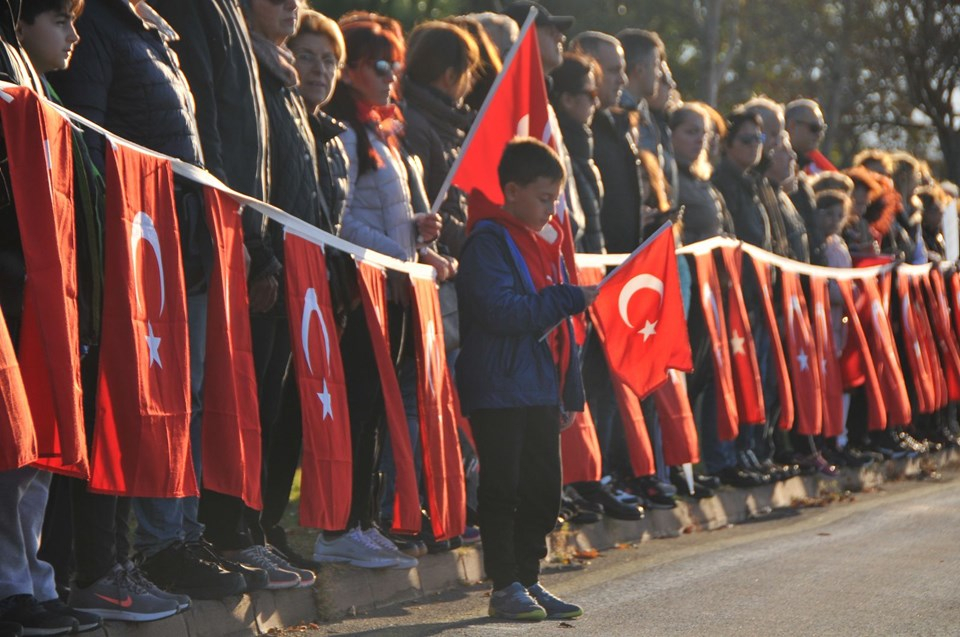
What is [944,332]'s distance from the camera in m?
16.0

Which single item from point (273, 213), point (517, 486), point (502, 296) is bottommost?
point (517, 486)

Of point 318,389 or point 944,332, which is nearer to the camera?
point 318,389

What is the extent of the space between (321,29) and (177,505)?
7.26 feet

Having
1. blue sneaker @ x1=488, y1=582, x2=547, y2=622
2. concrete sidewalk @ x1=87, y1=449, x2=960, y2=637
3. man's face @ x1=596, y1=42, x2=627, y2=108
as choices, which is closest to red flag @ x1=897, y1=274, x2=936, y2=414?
concrete sidewalk @ x1=87, y1=449, x2=960, y2=637

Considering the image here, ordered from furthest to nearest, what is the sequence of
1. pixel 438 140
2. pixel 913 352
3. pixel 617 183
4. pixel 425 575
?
pixel 913 352, pixel 617 183, pixel 438 140, pixel 425 575

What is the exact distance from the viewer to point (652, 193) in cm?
1066

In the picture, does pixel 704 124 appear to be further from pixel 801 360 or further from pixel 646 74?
pixel 801 360

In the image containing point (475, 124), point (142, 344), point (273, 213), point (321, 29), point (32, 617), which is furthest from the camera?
point (475, 124)

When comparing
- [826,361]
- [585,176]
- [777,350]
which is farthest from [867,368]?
[585,176]

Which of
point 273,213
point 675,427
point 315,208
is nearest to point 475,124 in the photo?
point 315,208

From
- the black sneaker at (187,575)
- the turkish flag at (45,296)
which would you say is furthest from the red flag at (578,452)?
the turkish flag at (45,296)

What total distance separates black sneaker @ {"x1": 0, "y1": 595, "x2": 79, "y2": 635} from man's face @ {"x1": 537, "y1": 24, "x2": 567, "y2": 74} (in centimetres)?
517

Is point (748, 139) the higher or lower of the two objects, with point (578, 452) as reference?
higher

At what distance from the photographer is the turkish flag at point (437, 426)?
7594mm
